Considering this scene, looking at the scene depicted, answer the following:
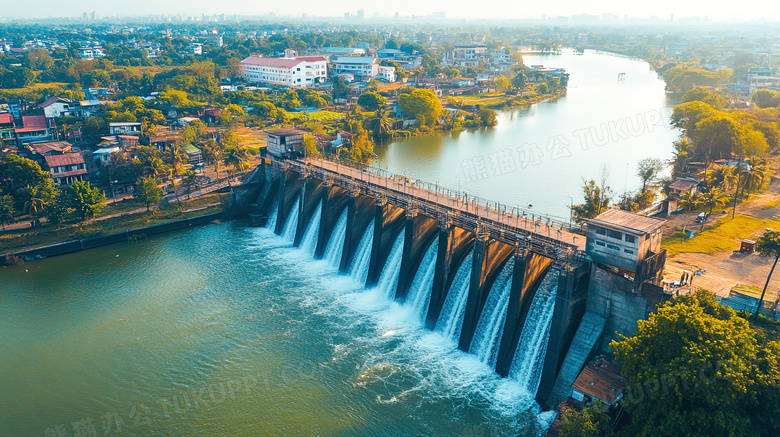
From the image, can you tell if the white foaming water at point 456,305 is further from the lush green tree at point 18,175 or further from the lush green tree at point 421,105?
the lush green tree at point 421,105

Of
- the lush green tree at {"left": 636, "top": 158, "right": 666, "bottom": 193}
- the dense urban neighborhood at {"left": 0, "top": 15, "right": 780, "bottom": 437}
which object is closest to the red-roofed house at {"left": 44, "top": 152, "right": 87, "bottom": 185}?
the dense urban neighborhood at {"left": 0, "top": 15, "right": 780, "bottom": 437}

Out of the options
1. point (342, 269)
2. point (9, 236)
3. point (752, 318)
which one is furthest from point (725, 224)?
point (9, 236)

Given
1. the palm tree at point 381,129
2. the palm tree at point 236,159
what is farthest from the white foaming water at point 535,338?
the palm tree at point 381,129

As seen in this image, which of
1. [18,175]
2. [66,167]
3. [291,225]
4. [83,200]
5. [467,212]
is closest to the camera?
[467,212]

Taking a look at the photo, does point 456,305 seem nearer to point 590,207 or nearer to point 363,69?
point 590,207

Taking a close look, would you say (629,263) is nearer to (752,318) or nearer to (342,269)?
(752,318)

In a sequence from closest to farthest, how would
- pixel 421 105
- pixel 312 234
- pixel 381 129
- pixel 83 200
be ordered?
pixel 312 234, pixel 83 200, pixel 381 129, pixel 421 105

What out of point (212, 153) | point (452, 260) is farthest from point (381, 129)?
point (452, 260)
